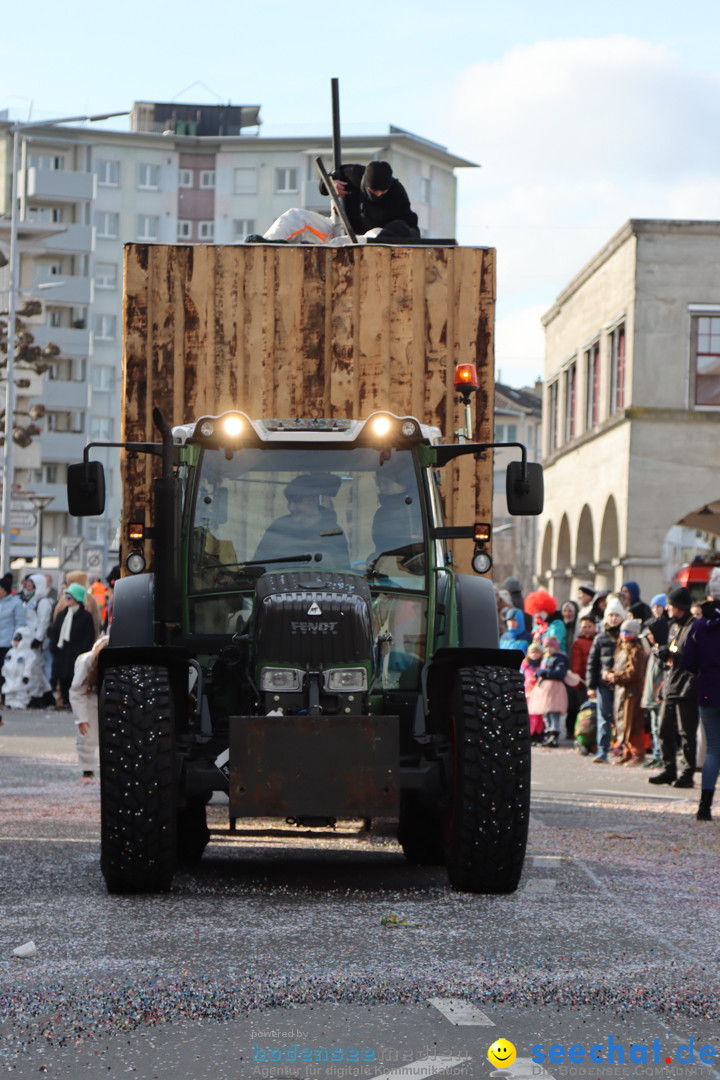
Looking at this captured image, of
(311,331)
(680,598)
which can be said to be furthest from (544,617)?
(311,331)

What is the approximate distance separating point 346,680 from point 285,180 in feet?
315

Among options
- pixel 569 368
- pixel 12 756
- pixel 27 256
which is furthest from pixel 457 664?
pixel 27 256

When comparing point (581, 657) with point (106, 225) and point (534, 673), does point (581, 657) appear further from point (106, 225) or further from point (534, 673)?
point (106, 225)

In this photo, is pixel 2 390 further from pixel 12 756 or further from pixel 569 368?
pixel 12 756

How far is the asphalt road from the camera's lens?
5746 mm

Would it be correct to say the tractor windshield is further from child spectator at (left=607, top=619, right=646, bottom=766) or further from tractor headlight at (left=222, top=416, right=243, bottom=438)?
child spectator at (left=607, top=619, right=646, bottom=766)

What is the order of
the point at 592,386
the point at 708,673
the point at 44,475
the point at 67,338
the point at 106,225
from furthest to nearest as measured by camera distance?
the point at 106,225
the point at 67,338
the point at 44,475
the point at 592,386
the point at 708,673

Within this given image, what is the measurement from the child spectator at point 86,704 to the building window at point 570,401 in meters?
30.2

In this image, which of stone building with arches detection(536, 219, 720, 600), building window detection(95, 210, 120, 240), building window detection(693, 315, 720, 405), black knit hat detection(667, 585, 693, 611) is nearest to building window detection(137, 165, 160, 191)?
building window detection(95, 210, 120, 240)

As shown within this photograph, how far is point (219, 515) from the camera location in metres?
9.58

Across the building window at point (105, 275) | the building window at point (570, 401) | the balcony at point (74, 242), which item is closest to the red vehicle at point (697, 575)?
the building window at point (570, 401)

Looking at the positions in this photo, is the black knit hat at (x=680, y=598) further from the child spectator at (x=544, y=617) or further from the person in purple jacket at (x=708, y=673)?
the child spectator at (x=544, y=617)

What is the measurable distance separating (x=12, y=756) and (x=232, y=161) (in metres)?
88.2

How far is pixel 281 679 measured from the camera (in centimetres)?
884
